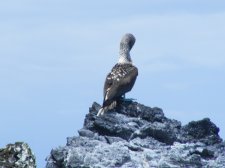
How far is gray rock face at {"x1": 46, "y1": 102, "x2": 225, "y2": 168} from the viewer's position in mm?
13898

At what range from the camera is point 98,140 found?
15430mm

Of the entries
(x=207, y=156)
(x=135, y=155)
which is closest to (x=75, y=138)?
(x=135, y=155)

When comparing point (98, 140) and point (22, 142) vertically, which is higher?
point (98, 140)

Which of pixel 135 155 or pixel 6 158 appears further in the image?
pixel 135 155

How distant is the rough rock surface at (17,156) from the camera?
26.5ft

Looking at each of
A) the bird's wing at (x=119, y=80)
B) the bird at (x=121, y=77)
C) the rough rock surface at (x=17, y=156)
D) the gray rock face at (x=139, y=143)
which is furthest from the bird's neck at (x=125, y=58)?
the rough rock surface at (x=17, y=156)

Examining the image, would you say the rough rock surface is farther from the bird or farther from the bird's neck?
the bird's neck

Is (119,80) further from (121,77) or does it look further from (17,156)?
(17,156)

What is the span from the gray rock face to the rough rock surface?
18.2 feet

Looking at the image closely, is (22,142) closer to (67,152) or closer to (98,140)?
(67,152)

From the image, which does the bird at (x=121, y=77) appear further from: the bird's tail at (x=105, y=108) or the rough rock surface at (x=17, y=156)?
the rough rock surface at (x=17, y=156)

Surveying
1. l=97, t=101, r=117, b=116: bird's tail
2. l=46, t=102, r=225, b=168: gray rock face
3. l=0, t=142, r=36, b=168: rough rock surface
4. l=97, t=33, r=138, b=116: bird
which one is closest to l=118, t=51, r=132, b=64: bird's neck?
l=97, t=33, r=138, b=116: bird

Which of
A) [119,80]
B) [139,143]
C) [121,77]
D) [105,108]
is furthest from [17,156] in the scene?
[121,77]

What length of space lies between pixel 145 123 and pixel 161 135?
1.19 meters
